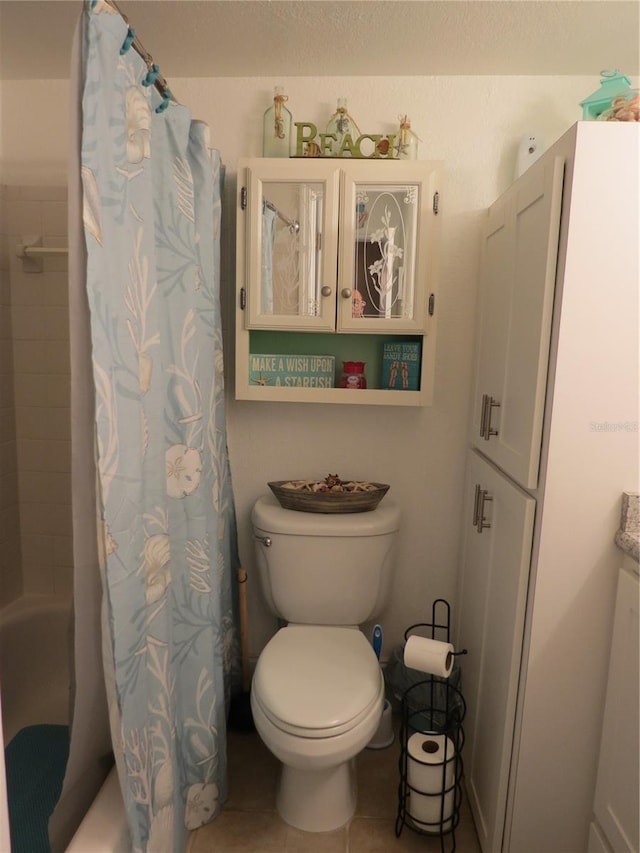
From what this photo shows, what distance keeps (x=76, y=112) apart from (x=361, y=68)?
1142 mm

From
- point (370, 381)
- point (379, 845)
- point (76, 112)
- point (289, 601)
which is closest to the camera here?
point (76, 112)

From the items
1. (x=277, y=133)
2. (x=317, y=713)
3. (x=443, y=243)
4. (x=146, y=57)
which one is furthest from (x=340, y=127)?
(x=317, y=713)

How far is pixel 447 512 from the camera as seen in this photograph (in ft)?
6.67

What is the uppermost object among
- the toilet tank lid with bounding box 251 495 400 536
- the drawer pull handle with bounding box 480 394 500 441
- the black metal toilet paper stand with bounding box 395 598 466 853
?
the drawer pull handle with bounding box 480 394 500 441

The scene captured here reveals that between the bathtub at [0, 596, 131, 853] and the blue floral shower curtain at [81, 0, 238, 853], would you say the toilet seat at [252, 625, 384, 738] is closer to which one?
the blue floral shower curtain at [81, 0, 238, 853]

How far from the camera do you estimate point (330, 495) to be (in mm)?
1845

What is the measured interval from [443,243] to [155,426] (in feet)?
3.91

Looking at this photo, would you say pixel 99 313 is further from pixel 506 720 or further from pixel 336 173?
pixel 506 720

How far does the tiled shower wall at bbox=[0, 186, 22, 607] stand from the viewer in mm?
1996

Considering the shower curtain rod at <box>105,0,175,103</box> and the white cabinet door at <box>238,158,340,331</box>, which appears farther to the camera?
the white cabinet door at <box>238,158,340,331</box>

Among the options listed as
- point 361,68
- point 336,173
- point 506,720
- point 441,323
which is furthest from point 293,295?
point 506,720

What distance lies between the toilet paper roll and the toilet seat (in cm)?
11

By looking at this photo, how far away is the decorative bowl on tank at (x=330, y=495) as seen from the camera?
1.85m

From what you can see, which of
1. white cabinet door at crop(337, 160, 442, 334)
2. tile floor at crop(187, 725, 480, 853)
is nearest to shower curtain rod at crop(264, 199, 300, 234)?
white cabinet door at crop(337, 160, 442, 334)
